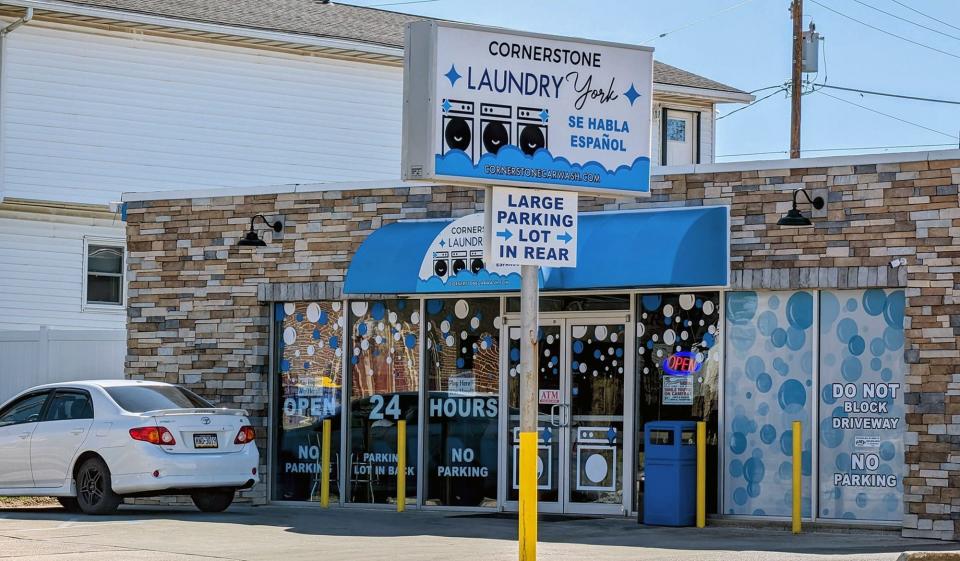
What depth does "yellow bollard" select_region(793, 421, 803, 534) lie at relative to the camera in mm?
16047

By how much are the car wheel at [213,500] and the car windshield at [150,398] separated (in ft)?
3.38

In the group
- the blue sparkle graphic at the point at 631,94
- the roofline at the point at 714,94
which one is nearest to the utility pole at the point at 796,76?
the roofline at the point at 714,94

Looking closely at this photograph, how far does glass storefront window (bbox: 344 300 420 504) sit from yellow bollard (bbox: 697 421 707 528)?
4004 mm

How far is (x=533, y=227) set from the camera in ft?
39.1

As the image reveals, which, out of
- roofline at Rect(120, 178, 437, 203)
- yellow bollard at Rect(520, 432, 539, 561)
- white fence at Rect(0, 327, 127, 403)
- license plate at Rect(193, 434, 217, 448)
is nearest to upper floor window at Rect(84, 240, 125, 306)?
white fence at Rect(0, 327, 127, 403)

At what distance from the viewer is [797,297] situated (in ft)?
55.5

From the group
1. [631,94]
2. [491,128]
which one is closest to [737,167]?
[631,94]

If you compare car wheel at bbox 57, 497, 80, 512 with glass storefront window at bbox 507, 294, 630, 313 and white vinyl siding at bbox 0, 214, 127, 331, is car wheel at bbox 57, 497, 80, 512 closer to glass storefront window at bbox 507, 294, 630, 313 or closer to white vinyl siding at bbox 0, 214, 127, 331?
glass storefront window at bbox 507, 294, 630, 313

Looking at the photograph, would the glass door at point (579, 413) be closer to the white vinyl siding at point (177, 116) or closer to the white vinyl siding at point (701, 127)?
the white vinyl siding at point (177, 116)

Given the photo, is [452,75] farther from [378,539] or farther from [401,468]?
[401,468]

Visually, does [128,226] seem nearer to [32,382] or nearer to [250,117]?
[32,382]

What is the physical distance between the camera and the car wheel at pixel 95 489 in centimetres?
1706

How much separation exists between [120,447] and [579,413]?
203 inches

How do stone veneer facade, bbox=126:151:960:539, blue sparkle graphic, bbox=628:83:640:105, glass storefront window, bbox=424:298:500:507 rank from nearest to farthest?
blue sparkle graphic, bbox=628:83:640:105 → stone veneer facade, bbox=126:151:960:539 → glass storefront window, bbox=424:298:500:507
